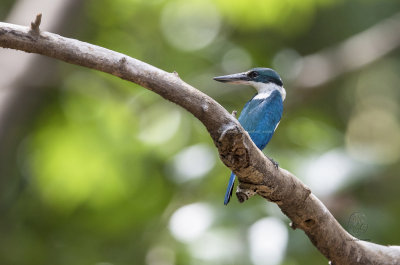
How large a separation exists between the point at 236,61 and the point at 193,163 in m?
1.49

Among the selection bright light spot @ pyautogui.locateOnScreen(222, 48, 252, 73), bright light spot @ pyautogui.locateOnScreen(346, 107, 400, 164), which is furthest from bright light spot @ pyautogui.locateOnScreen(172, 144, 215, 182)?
bright light spot @ pyautogui.locateOnScreen(346, 107, 400, 164)

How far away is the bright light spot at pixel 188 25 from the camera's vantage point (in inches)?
247

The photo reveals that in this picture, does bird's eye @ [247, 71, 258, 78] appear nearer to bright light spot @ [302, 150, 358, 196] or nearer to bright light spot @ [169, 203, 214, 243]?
bright light spot @ [302, 150, 358, 196]

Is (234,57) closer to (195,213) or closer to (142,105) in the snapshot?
(142,105)

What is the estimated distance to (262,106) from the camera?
4.61 meters

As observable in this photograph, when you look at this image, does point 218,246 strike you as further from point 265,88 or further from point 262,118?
point 265,88

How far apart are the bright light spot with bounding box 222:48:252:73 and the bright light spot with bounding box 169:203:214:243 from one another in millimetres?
1658

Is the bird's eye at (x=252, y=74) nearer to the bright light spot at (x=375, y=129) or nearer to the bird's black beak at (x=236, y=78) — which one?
the bird's black beak at (x=236, y=78)

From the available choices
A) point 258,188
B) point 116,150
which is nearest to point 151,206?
point 116,150

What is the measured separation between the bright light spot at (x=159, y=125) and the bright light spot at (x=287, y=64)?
1.08 m

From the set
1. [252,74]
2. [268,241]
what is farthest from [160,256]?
[252,74]

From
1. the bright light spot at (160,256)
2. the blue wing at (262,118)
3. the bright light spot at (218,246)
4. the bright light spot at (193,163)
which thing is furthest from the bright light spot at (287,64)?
the bright light spot at (218,246)

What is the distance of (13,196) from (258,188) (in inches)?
139

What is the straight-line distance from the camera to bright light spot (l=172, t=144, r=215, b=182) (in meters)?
4.98
